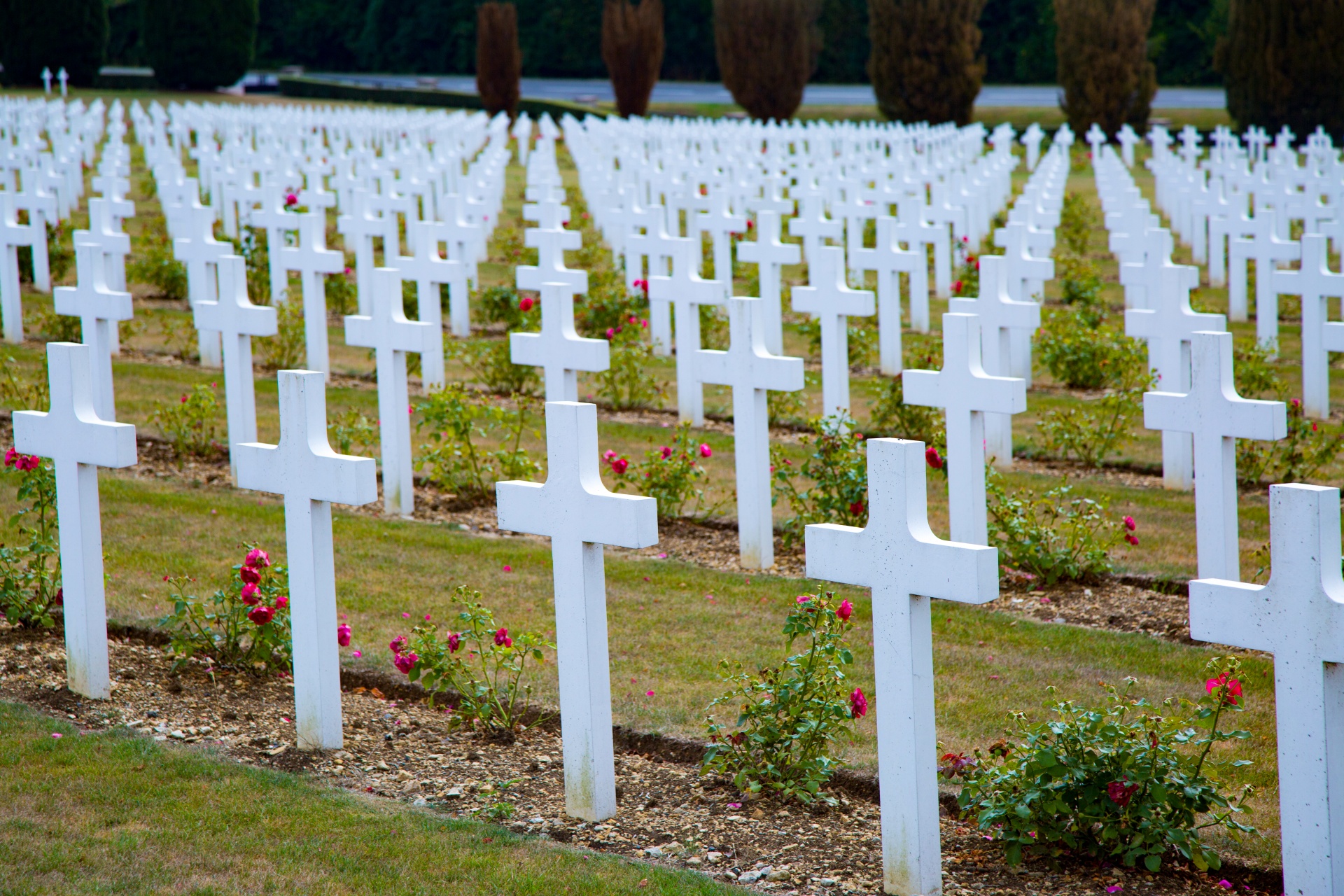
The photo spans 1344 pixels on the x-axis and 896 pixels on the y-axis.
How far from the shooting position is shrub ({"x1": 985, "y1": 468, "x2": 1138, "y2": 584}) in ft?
18.0

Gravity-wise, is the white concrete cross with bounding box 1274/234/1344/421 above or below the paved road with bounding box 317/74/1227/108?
below

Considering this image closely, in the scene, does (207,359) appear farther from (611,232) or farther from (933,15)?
(933,15)

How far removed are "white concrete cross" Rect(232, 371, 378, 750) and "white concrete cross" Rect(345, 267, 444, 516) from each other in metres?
2.42

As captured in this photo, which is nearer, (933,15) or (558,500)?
(558,500)

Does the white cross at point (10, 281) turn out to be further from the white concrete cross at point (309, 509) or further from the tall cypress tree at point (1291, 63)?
the tall cypress tree at point (1291, 63)

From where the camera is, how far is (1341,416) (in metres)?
8.22

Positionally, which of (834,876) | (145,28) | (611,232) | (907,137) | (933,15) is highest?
(145,28)

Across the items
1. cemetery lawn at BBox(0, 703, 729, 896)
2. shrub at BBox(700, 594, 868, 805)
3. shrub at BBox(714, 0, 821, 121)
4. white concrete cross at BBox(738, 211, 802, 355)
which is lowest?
cemetery lawn at BBox(0, 703, 729, 896)

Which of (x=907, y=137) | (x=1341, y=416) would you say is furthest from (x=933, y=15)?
(x=1341, y=416)

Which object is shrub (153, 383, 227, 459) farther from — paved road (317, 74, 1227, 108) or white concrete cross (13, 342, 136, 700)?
paved road (317, 74, 1227, 108)

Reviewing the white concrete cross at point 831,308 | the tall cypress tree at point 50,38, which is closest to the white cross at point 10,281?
the white concrete cross at point 831,308

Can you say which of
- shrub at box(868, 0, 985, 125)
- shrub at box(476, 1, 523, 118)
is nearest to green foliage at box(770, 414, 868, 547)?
shrub at box(868, 0, 985, 125)

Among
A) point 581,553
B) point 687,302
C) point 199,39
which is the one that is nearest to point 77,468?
point 581,553

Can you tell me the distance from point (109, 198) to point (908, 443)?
432 inches
